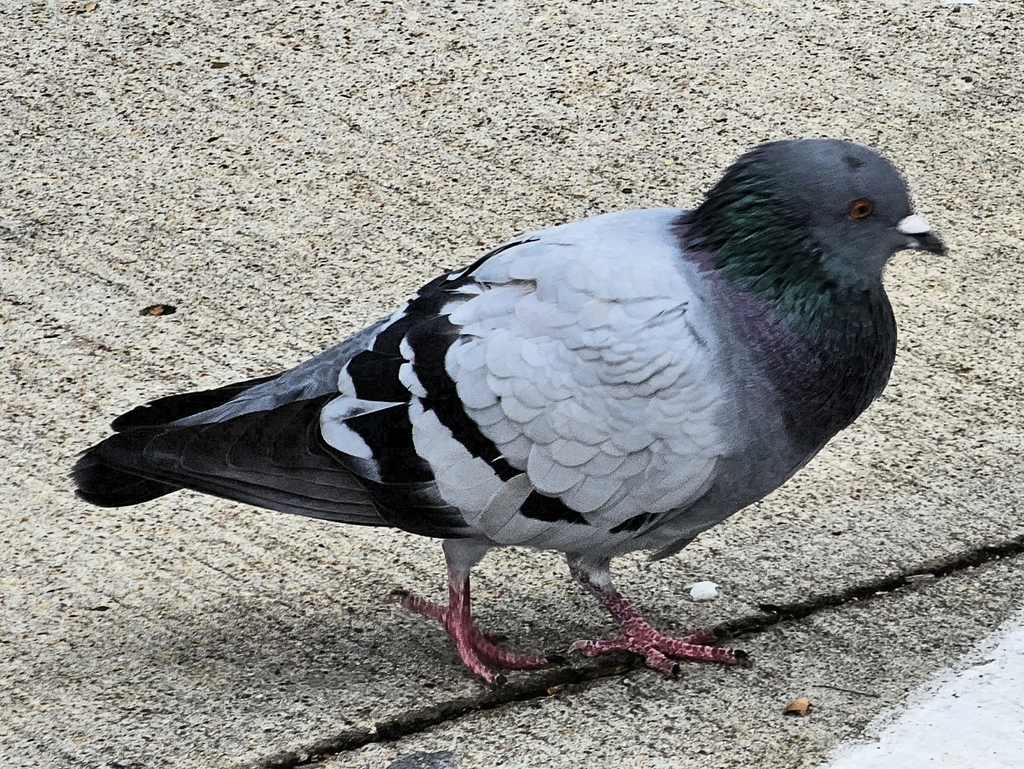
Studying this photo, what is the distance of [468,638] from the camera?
316cm

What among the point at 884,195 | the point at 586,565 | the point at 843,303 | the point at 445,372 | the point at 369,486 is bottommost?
the point at 586,565

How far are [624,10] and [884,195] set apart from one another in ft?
10.3

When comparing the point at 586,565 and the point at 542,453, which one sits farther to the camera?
the point at 586,565

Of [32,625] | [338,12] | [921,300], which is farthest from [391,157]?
[32,625]

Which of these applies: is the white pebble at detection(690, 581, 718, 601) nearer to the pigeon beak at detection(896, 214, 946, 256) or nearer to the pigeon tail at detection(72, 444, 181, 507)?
the pigeon beak at detection(896, 214, 946, 256)

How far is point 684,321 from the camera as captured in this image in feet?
9.29

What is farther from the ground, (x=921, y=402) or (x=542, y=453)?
(x=542, y=453)

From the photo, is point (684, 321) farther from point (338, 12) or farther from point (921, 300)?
point (338, 12)

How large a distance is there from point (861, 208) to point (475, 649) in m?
1.21

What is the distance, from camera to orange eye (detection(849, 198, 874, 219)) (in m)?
2.84

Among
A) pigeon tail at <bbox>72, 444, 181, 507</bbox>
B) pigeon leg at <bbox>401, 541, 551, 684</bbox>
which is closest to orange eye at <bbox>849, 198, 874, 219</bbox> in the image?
pigeon leg at <bbox>401, 541, 551, 684</bbox>

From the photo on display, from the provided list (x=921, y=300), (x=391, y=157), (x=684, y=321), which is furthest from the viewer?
(x=391, y=157)

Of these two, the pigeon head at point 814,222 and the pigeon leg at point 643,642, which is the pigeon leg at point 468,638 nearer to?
the pigeon leg at point 643,642

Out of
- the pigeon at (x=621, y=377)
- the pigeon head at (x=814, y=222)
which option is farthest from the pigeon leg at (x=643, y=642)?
the pigeon head at (x=814, y=222)
